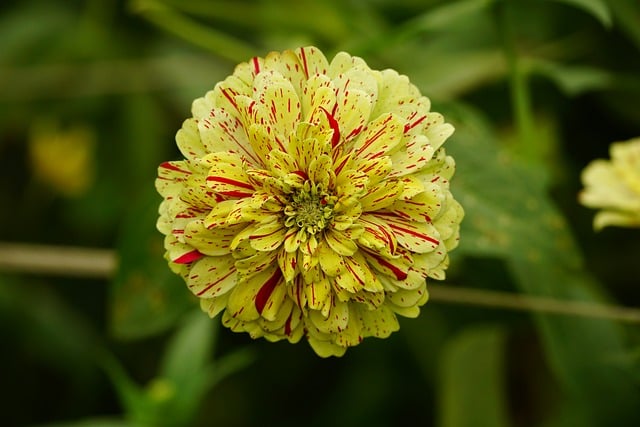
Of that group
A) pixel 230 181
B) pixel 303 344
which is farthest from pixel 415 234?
pixel 303 344

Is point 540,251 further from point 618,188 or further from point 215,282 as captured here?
point 215,282

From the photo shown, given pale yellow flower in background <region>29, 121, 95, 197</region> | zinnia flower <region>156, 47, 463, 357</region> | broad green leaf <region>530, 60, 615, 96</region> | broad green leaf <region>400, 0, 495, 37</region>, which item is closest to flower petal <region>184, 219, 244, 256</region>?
zinnia flower <region>156, 47, 463, 357</region>

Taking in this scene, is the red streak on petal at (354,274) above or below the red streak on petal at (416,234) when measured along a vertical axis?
below

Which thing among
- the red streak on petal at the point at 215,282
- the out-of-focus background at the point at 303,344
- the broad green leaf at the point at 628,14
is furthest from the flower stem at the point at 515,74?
the red streak on petal at the point at 215,282

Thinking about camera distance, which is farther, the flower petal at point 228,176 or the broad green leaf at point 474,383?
the broad green leaf at point 474,383

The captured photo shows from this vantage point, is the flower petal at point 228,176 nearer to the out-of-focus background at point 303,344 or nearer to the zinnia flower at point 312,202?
the zinnia flower at point 312,202

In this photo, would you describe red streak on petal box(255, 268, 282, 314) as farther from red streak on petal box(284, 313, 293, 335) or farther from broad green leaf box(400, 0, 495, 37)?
broad green leaf box(400, 0, 495, 37)

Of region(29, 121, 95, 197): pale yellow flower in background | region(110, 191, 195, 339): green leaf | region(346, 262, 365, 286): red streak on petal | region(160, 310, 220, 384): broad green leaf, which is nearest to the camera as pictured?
region(346, 262, 365, 286): red streak on petal
